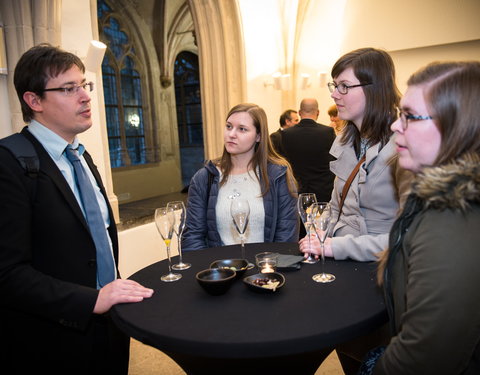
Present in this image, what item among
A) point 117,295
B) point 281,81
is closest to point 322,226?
point 117,295

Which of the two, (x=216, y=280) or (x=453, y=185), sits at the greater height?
(x=453, y=185)

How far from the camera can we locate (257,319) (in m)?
1.17

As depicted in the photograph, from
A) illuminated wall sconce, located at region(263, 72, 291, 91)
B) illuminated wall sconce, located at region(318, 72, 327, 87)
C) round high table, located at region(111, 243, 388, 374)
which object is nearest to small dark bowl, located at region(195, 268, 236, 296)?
round high table, located at region(111, 243, 388, 374)

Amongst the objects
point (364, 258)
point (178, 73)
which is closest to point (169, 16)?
point (178, 73)

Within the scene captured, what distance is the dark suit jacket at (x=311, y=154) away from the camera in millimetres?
4285

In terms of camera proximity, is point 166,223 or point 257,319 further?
point 166,223

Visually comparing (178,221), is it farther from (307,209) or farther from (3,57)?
(3,57)

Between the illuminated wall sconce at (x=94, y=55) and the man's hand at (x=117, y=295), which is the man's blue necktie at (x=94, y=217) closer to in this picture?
the man's hand at (x=117, y=295)

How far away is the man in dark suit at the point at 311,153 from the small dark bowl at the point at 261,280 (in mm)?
3001

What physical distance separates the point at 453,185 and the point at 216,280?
30.9 inches

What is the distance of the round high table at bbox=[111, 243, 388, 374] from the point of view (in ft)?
3.45

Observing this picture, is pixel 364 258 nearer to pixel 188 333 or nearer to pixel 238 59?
pixel 188 333

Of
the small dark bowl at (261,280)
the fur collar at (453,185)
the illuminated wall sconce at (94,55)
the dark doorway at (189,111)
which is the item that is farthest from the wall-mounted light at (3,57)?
the dark doorway at (189,111)

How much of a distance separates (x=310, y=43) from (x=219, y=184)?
19.3 feet
